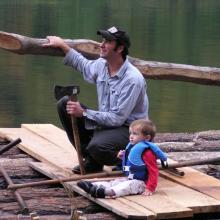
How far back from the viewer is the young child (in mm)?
6418

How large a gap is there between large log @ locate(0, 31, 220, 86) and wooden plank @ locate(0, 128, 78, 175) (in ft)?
2.64

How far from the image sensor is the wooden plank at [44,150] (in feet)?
24.7

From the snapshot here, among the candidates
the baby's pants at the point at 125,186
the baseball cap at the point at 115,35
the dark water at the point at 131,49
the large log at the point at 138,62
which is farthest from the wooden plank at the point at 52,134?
the dark water at the point at 131,49

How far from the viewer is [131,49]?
28109 mm

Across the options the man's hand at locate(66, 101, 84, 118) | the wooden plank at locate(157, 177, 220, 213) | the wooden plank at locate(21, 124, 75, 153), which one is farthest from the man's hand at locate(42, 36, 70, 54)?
the wooden plank at locate(157, 177, 220, 213)

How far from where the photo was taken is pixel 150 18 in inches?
1752

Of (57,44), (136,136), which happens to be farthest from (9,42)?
(136,136)

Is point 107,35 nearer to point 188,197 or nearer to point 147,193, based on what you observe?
point 147,193

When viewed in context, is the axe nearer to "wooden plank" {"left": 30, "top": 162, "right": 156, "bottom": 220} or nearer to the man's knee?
the man's knee

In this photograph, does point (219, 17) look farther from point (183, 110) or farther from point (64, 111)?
point (64, 111)

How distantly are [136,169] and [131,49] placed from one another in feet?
71.1

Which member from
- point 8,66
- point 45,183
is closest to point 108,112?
point 45,183

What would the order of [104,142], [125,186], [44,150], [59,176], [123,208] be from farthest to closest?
[44,150], [59,176], [104,142], [125,186], [123,208]

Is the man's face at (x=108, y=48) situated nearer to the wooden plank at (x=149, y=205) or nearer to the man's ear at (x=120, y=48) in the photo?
the man's ear at (x=120, y=48)
